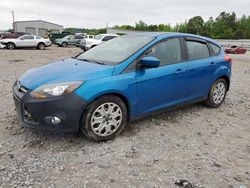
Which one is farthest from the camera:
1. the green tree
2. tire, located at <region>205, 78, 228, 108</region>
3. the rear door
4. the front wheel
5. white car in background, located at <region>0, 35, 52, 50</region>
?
the green tree

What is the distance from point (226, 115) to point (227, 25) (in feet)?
238

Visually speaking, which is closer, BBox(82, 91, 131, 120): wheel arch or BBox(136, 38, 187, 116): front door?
BBox(82, 91, 131, 120): wheel arch

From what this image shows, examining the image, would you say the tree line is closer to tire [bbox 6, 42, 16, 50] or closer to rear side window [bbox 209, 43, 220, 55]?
tire [bbox 6, 42, 16, 50]

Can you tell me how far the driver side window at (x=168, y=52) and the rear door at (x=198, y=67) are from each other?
9.4 inches

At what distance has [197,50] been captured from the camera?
4996 mm

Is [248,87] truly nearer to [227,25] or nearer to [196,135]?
[196,135]

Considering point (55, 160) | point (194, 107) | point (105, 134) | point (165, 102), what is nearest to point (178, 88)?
point (165, 102)

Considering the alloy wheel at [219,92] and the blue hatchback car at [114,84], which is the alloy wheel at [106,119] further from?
the alloy wheel at [219,92]

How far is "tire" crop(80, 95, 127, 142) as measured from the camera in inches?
138

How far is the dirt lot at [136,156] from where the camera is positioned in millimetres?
2904

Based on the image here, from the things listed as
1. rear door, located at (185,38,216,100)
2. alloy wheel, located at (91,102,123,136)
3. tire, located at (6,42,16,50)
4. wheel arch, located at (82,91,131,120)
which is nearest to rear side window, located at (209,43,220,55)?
rear door, located at (185,38,216,100)

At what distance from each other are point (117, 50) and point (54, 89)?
1385 mm

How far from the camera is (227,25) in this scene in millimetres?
70562

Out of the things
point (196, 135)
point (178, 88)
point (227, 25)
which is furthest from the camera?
point (227, 25)
